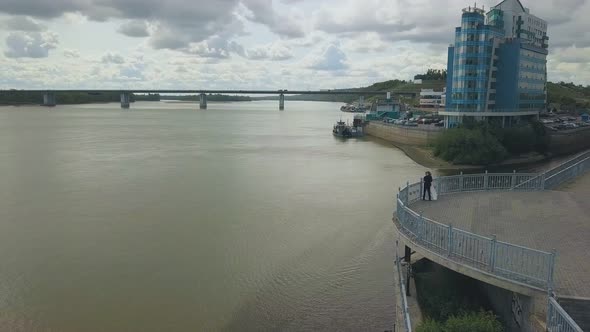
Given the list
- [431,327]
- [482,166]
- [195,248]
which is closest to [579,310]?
[431,327]

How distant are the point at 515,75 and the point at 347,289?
51290mm

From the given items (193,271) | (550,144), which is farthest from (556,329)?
(550,144)

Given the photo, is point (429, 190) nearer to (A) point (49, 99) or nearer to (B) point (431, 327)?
(B) point (431, 327)

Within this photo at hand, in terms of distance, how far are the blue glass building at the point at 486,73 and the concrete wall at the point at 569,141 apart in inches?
203

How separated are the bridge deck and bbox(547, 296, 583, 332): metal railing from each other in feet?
1.87

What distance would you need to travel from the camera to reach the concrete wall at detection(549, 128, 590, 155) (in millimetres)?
57522

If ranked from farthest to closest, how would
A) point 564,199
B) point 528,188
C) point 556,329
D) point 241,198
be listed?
1. point 241,198
2. point 528,188
3. point 564,199
4. point 556,329

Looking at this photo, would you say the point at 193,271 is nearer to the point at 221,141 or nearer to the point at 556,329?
the point at 556,329

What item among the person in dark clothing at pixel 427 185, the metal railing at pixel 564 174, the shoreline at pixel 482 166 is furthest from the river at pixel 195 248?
the metal railing at pixel 564 174

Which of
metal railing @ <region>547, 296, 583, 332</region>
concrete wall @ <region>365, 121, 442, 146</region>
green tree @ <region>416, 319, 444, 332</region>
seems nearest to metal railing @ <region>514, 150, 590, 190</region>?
green tree @ <region>416, 319, 444, 332</region>

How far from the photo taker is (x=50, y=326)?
44.3 ft

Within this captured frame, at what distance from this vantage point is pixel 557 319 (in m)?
7.68

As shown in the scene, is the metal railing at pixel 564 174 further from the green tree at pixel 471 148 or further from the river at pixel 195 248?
the green tree at pixel 471 148

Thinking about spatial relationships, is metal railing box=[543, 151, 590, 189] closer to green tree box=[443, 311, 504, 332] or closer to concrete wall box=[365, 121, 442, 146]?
green tree box=[443, 311, 504, 332]
